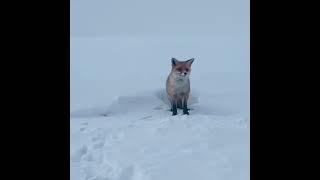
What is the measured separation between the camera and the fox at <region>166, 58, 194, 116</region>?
625cm

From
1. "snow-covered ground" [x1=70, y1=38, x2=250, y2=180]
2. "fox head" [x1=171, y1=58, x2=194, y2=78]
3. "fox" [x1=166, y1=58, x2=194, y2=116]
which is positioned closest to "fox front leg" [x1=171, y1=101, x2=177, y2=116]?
"fox" [x1=166, y1=58, x2=194, y2=116]

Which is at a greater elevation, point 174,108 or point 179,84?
point 179,84

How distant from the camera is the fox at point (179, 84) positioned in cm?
625

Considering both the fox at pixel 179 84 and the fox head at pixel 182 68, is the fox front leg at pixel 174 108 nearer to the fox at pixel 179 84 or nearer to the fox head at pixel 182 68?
the fox at pixel 179 84

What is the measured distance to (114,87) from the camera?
26.9 feet

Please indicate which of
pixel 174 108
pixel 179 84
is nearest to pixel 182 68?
pixel 179 84

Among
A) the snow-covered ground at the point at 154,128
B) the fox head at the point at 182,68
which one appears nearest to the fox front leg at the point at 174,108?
the snow-covered ground at the point at 154,128

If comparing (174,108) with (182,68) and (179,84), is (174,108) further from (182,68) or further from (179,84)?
(182,68)

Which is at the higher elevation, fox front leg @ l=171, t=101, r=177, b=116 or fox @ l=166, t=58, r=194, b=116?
fox @ l=166, t=58, r=194, b=116

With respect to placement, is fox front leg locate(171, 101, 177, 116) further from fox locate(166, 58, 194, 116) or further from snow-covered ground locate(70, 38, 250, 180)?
snow-covered ground locate(70, 38, 250, 180)

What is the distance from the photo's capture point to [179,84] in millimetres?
6418
